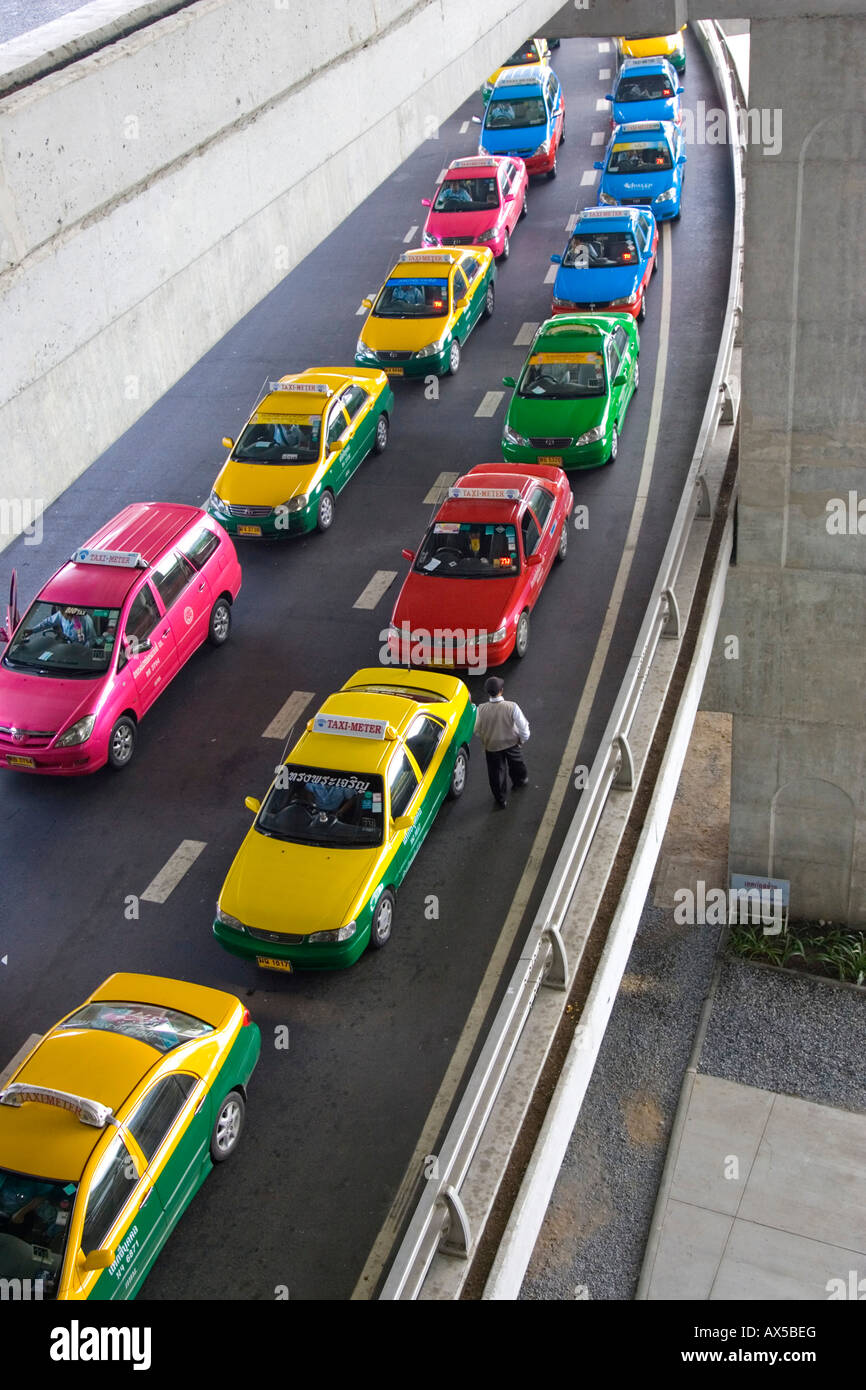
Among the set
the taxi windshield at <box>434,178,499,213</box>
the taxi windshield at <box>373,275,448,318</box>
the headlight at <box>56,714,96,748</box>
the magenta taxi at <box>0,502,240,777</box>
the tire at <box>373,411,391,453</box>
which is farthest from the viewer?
the taxi windshield at <box>434,178,499,213</box>

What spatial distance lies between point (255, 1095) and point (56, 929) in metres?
3.11

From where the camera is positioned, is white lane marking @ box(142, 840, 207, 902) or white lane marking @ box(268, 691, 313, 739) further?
white lane marking @ box(268, 691, 313, 739)

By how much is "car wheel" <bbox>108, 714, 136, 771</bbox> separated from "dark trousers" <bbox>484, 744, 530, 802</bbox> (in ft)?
14.3

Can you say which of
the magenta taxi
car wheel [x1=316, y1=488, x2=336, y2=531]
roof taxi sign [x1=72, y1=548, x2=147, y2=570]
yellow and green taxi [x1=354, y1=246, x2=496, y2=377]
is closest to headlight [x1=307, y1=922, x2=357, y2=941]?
the magenta taxi

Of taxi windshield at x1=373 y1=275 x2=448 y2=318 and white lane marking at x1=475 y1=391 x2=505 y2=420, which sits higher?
taxi windshield at x1=373 y1=275 x2=448 y2=318

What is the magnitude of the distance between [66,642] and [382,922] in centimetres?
556

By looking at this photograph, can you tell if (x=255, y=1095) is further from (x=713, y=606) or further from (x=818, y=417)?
(x=818, y=417)

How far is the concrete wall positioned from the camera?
386 centimetres

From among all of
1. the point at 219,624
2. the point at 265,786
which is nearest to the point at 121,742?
the point at 265,786

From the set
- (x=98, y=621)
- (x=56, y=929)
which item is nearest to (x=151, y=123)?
(x=56, y=929)

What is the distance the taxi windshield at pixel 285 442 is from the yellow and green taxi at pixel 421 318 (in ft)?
14.2

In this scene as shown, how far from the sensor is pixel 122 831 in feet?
47.0

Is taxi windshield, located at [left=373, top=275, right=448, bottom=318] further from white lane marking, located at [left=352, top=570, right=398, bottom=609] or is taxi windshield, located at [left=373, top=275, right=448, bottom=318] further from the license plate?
the license plate

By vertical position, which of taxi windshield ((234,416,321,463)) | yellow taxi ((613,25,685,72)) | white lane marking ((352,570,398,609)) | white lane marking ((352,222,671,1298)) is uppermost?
yellow taxi ((613,25,685,72))
